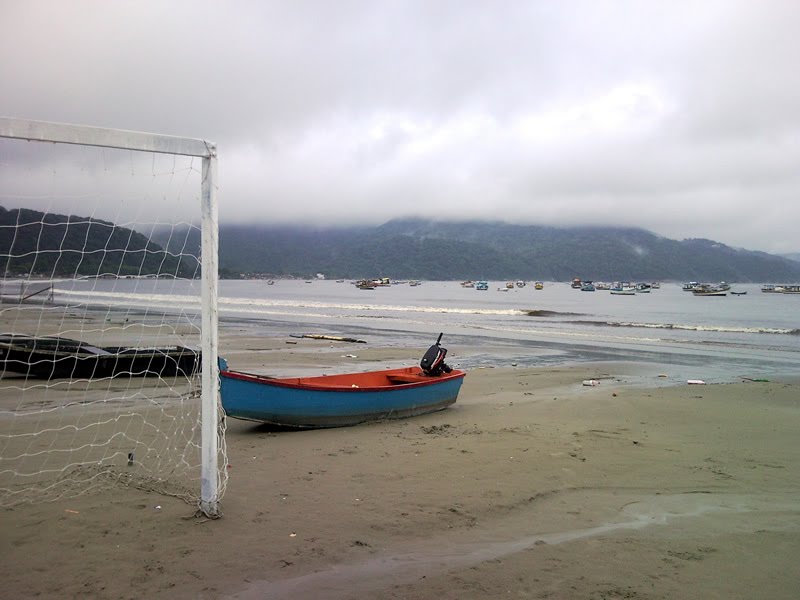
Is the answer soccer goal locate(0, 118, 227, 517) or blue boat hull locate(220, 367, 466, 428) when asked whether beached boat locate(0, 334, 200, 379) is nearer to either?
soccer goal locate(0, 118, 227, 517)

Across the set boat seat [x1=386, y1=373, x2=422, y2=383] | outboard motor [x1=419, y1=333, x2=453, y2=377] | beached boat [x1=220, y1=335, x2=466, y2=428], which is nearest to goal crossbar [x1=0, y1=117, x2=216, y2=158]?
beached boat [x1=220, y1=335, x2=466, y2=428]

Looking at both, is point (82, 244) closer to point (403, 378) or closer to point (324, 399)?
point (324, 399)

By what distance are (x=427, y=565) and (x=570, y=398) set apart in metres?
9.45

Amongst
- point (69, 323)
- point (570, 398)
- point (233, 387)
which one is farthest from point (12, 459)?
point (69, 323)

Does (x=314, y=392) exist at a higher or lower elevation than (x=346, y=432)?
higher

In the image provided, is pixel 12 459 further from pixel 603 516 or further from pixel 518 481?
pixel 603 516

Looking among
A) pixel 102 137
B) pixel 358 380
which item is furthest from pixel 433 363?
pixel 102 137

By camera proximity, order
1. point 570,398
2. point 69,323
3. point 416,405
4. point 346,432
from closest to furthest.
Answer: point 346,432 < point 416,405 < point 570,398 < point 69,323

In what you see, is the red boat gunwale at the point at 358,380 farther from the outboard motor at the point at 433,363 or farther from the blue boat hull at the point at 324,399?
the outboard motor at the point at 433,363

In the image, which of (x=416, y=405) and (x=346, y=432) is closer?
(x=346, y=432)

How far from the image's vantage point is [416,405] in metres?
11.1

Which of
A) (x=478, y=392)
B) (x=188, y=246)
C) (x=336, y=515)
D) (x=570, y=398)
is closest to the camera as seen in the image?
(x=336, y=515)

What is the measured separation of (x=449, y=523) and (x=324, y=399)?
4378 mm

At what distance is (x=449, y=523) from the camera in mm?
5664
